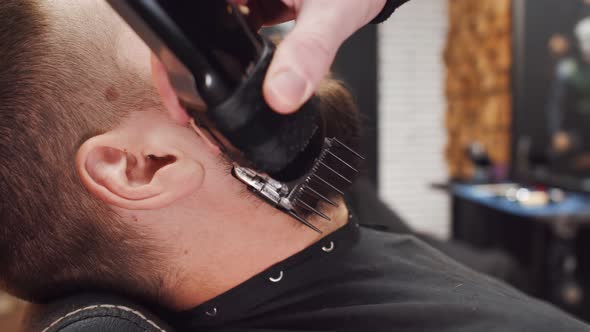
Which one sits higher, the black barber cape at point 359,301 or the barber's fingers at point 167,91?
the barber's fingers at point 167,91

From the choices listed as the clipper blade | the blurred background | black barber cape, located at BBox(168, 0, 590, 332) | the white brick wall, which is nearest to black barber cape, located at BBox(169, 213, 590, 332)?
black barber cape, located at BBox(168, 0, 590, 332)

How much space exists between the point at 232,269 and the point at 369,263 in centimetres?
28

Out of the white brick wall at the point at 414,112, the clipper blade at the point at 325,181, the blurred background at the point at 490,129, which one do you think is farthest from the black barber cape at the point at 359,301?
the white brick wall at the point at 414,112

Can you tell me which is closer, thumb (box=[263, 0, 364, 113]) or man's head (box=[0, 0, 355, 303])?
thumb (box=[263, 0, 364, 113])

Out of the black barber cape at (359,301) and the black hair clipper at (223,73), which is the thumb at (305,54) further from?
the black barber cape at (359,301)

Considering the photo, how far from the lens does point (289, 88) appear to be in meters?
0.50

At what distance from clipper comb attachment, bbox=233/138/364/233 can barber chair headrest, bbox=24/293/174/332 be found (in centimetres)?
25

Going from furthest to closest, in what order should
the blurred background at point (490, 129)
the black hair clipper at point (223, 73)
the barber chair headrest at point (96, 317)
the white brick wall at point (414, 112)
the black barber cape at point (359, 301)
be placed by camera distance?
the white brick wall at point (414, 112)
the blurred background at point (490, 129)
the black barber cape at point (359, 301)
the barber chair headrest at point (96, 317)
the black hair clipper at point (223, 73)

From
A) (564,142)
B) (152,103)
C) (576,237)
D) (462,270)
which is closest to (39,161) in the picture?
(152,103)

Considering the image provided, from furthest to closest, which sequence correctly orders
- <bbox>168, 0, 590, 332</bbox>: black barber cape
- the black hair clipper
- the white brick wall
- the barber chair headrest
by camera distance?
the white brick wall
<bbox>168, 0, 590, 332</bbox>: black barber cape
the barber chair headrest
the black hair clipper

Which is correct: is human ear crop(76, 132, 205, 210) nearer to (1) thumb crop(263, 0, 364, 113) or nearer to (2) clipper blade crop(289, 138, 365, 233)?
(2) clipper blade crop(289, 138, 365, 233)

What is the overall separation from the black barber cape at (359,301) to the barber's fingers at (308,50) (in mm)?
452

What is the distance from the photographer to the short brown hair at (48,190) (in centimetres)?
74

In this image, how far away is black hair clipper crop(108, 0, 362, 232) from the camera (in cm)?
48
